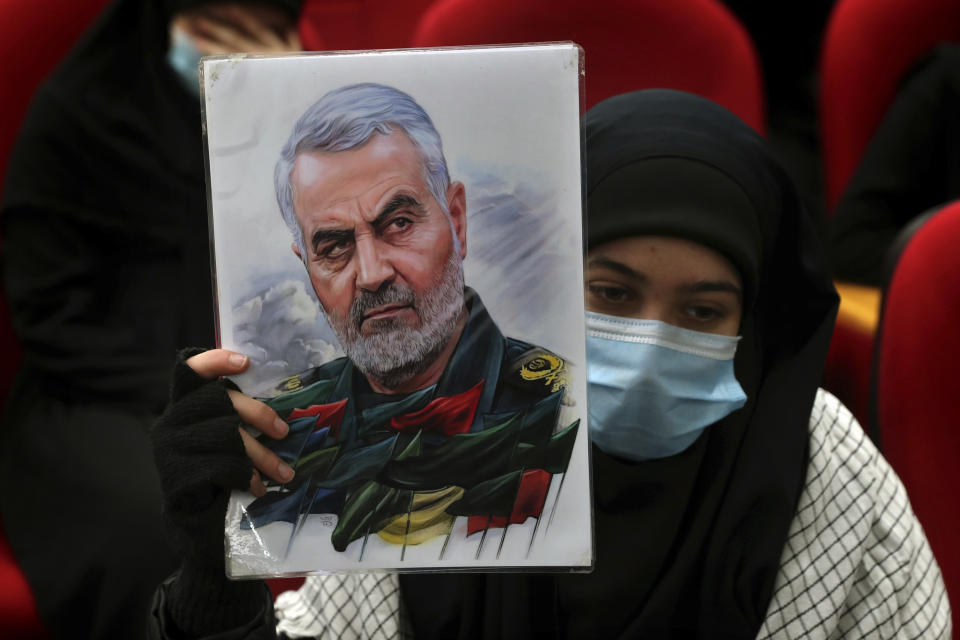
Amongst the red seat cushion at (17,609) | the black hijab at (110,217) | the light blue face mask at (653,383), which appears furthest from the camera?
the black hijab at (110,217)

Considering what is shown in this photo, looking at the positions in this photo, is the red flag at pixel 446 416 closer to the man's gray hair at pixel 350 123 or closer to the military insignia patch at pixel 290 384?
the military insignia patch at pixel 290 384

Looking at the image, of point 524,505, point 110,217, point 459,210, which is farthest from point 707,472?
point 110,217

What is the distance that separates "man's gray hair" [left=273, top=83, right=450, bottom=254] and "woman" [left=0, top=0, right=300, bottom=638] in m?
0.83

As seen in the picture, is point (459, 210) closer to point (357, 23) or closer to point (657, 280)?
point (657, 280)

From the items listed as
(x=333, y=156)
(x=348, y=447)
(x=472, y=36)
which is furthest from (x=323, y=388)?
(x=472, y=36)

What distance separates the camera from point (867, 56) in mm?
1943

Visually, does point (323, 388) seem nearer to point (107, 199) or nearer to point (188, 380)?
point (188, 380)

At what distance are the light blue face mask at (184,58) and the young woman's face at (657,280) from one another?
1.20m

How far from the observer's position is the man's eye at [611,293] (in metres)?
0.92

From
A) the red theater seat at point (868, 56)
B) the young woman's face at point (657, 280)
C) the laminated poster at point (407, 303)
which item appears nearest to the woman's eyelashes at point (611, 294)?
the young woman's face at point (657, 280)

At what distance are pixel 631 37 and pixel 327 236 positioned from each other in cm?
44

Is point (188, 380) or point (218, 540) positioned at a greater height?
point (188, 380)

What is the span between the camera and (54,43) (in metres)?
1.87

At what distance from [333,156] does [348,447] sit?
220 mm
